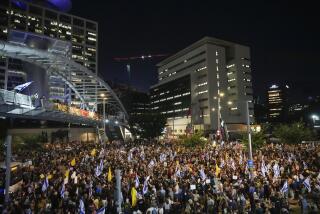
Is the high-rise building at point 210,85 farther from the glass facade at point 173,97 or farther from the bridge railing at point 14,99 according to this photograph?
the bridge railing at point 14,99

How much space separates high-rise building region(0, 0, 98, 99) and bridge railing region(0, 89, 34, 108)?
55.2 metres

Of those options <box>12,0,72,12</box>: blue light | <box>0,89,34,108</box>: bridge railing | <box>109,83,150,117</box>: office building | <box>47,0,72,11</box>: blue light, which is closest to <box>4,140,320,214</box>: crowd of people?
<box>0,89,34,108</box>: bridge railing

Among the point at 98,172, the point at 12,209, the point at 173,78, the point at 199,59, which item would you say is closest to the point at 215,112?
the point at 199,59

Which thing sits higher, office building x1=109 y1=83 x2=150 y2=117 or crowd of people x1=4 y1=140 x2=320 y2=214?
office building x1=109 y1=83 x2=150 y2=117

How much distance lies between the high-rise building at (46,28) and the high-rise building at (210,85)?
3793cm

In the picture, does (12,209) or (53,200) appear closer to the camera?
(12,209)

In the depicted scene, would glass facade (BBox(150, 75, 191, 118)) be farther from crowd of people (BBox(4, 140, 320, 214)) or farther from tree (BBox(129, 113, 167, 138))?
crowd of people (BBox(4, 140, 320, 214))

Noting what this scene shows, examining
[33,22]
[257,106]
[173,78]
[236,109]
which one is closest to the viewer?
[33,22]

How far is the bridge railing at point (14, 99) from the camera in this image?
2047 cm

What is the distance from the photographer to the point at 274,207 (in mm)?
12133

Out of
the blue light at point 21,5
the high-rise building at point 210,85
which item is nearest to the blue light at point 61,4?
the blue light at point 21,5

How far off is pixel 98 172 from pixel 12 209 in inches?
293

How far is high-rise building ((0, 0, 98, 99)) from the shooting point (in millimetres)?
89188

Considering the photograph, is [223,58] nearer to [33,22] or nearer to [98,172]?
[33,22]
